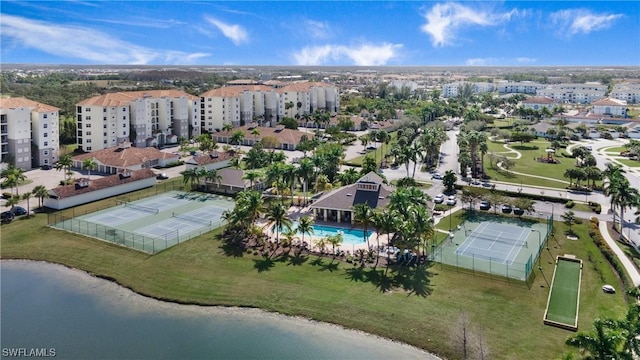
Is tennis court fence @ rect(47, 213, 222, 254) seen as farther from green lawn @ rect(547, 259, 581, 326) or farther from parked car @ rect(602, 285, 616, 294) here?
parked car @ rect(602, 285, 616, 294)

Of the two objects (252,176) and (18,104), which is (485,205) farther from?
(18,104)

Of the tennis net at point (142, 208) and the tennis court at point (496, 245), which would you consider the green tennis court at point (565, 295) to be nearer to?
the tennis court at point (496, 245)

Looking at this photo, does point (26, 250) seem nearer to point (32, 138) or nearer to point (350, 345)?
point (350, 345)

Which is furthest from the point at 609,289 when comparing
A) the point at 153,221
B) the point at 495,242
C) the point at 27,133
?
the point at 27,133

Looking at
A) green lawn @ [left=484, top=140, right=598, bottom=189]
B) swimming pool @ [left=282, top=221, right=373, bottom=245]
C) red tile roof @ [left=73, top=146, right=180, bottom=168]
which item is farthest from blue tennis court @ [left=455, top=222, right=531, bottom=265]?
red tile roof @ [left=73, top=146, right=180, bottom=168]

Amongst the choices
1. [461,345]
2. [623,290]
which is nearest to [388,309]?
[461,345]

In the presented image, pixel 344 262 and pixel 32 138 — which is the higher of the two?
pixel 32 138
